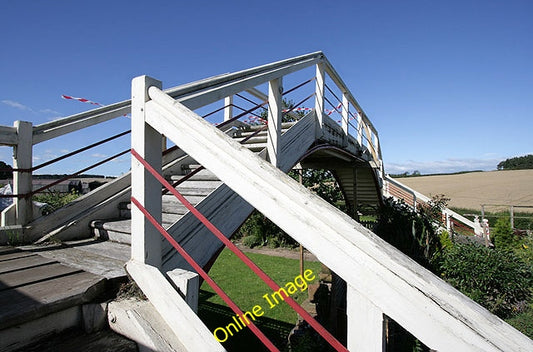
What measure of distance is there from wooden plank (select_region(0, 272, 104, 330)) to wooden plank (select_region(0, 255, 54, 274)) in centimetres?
48

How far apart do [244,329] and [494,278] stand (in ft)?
19.1

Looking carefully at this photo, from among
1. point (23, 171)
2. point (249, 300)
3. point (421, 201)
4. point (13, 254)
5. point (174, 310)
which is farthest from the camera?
point (421, 201)

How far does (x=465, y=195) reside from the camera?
3397 centimetres

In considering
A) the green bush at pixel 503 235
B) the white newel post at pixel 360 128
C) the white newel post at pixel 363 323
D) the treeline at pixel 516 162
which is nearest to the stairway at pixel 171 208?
the white newel post at pixel 363 323

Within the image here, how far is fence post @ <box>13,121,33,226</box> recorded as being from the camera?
109 inches

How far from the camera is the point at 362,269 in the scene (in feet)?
2.55

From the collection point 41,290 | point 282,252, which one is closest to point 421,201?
point 282,252

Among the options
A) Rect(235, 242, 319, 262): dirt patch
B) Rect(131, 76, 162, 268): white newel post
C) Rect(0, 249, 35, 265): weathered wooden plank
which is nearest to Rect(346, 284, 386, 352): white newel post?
Rect(131, 76, 162, 268): white newel post

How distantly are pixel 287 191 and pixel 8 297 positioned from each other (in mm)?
A: 1529

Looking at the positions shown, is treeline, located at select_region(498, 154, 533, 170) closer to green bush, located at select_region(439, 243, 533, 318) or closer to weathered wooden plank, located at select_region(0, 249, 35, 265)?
green bush, located at select_region(439, 243, 533, 318)

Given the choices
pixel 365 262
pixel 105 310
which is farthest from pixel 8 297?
pixel 365 262

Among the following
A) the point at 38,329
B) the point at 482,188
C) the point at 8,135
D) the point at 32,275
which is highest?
the point at 8,135

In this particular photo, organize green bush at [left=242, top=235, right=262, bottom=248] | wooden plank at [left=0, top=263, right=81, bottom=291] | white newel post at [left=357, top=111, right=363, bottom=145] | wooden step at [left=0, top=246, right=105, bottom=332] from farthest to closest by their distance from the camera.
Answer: green bush at [left=242, top=235, right=262, bottom=248] → white newel post at [left=357, top=111, right=363, bottom=145] → wooden plank at [left=0, top=263, right=81, bottom=291] → wooden step at [left=0, top=246, right=105, bottom=332]

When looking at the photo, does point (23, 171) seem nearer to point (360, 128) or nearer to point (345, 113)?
point (345, 113)
